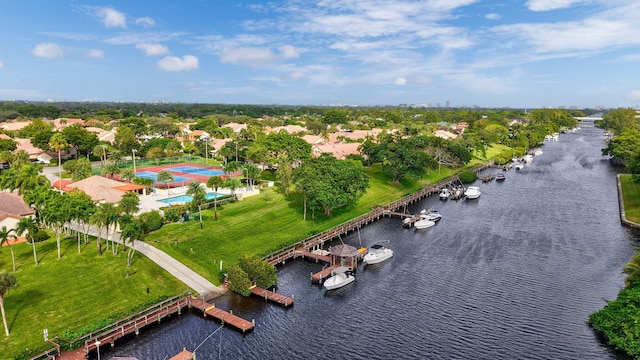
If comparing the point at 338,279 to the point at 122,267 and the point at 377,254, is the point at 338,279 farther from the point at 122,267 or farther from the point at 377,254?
the point at 122,267

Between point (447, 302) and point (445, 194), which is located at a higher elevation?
point (445, 194)

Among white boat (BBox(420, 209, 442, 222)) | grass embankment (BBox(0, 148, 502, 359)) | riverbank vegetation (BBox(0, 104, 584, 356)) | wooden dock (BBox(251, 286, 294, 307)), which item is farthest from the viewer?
white boat (BBox(420, 209, 442, 222))

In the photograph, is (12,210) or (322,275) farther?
(12,210)

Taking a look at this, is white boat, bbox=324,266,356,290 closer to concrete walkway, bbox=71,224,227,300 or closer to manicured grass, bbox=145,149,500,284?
manicured grass, bbox=145,149,500,284

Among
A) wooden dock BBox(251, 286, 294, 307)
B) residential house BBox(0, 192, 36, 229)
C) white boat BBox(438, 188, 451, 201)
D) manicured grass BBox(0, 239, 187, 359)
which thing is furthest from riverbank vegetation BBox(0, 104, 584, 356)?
white boat BBox(438, 188, 451, 201)

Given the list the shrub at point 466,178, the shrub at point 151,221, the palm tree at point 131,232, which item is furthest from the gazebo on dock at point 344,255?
the shrub at point 466,178

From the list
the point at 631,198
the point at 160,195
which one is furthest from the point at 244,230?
the point at 631,198

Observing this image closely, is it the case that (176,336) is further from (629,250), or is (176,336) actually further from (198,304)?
(629,250)

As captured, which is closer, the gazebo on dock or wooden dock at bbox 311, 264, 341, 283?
wooden dock at bbox 311, 264, 341, 283
